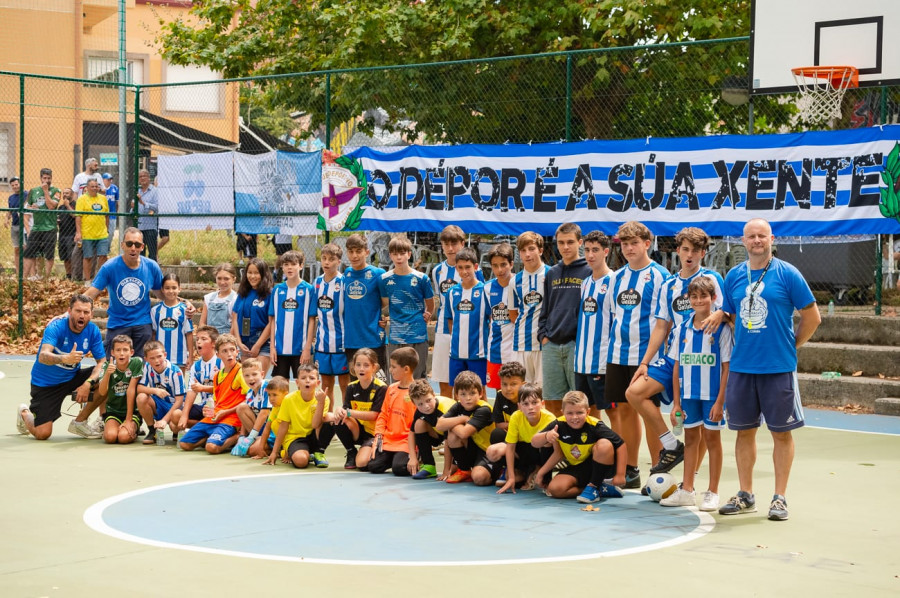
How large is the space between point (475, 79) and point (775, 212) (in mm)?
5102

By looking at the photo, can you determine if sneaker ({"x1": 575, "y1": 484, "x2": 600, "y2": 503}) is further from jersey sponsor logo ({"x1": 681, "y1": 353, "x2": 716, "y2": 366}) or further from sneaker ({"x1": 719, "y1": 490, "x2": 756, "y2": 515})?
jersey sponsor logo ({"x1": 681, "y1": 353, "x2": 716, "y2": 366})

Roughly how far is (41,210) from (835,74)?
39.2ft

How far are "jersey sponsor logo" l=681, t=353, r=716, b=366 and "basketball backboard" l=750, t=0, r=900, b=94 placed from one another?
5519 mm

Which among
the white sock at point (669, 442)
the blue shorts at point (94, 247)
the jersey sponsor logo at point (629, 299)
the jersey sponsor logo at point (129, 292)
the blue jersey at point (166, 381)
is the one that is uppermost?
the blue shorts at point (94, 247)

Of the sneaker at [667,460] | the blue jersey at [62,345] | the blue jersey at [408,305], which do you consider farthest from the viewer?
the blue jersey at [62,345]

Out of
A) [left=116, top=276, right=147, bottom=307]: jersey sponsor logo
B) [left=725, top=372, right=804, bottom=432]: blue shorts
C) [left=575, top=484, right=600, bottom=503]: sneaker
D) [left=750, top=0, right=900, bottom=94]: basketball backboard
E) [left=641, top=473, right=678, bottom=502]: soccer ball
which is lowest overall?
[left=575, top=484, right=600, bottom=503]: sneaker

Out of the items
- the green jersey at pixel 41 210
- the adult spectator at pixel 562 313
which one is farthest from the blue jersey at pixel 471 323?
the green jersey at pixel 41 210

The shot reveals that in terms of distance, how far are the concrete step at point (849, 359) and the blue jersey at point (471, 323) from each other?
16.0 feet

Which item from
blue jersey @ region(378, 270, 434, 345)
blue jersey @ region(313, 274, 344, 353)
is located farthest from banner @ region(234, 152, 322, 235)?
blue jersey @ region(378, 270, 434, 345)

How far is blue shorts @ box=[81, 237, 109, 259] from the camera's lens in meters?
19.1

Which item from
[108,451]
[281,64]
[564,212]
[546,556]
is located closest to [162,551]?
[546,556]

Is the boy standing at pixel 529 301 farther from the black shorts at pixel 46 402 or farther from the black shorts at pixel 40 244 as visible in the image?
the black shorts at pixel 40 244

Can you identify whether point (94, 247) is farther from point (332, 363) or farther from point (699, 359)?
point (699, 359)

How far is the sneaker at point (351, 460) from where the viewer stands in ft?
31.6
